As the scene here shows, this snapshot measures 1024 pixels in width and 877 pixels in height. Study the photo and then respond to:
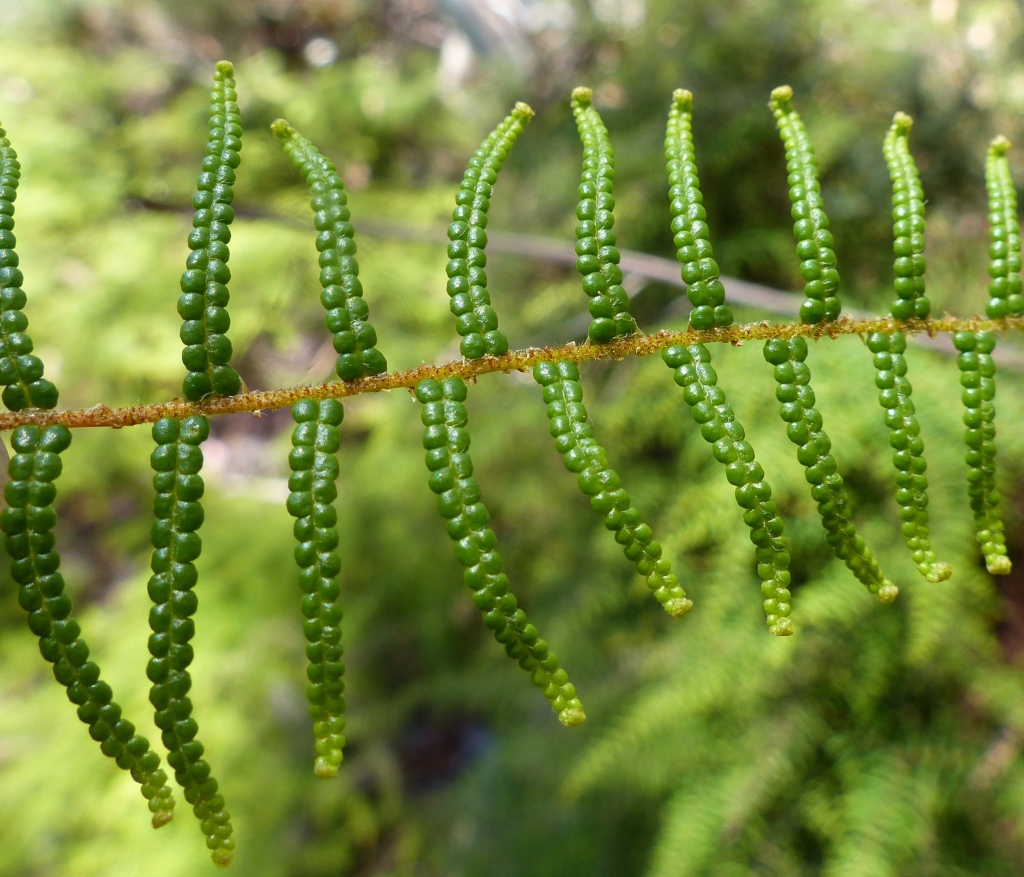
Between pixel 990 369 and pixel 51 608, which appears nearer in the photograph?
pixel 51 608

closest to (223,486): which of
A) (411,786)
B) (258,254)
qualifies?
(258,254)

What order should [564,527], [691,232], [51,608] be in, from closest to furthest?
1. [51,608]
2. [691,232]
3. [564,527]

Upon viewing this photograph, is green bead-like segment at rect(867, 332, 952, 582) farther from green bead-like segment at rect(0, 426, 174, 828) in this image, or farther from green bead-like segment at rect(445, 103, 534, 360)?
green bead-like segment at rect(0, 426, 174, 828)

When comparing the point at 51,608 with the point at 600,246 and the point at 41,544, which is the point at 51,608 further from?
the point at 600,246

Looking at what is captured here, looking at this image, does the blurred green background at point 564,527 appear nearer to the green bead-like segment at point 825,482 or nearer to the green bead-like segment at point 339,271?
the green bead-like segment at point 825,482

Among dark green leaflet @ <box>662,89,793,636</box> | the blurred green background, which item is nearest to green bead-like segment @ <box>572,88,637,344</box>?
dark green leaflet @ <box>662,89,793,636</box>

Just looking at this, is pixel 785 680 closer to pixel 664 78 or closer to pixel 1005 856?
pixel 1005 856

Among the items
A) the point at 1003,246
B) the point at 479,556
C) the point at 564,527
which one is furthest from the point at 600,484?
the point at 564,527
